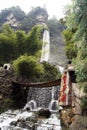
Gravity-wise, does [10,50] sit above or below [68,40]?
above

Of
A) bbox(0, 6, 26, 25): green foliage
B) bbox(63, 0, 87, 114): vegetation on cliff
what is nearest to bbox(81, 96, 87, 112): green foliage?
bbox(63, 0, 87, 114): vegetation on cliff

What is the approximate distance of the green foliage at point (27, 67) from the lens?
1206cm

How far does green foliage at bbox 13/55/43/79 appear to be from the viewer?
12.1 metres

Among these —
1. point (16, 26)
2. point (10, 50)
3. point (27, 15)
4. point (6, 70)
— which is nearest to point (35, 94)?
point (6, 70)

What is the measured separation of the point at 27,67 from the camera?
1227cm

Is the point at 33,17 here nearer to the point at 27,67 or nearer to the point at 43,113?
the point at 27,67

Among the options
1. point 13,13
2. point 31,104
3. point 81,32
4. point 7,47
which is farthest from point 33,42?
point 13,13

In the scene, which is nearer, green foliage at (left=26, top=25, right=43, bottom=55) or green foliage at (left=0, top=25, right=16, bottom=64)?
green foliage at (left=0, top=25, right=16, bottom=64)

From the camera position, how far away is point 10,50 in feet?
49.9

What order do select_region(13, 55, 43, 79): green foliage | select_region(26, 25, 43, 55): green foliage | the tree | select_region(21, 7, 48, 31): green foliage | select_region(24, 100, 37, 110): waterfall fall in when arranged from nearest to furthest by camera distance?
the tree
select_region(24, 100, 37, 110): waterfall
select_region(13, 55, 43, 79): green foliage
select_region(26, 25, 43, 55): green foliage
select_region(21, 7, 48, 31): green foliage

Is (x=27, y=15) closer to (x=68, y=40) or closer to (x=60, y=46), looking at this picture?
(x=60, y=46)

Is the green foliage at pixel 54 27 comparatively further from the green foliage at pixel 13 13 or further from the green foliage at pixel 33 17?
the green foliage at pixel 13 13

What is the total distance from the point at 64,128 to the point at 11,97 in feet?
17.7

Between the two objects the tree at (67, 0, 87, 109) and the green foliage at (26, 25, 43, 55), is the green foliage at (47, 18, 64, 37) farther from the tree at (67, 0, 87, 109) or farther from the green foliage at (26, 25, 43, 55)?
the tree at (67, 0, 87, 109)
